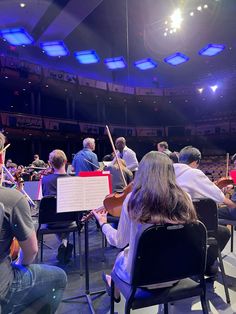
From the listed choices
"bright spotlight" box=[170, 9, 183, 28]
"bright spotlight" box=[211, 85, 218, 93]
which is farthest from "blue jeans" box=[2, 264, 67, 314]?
"bright spotlight" box=[211, 85, 218, 93]

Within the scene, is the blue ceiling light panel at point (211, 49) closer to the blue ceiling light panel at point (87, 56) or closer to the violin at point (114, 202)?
the blue ceiling light panel at point (87, 56)

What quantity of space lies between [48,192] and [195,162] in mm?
1904

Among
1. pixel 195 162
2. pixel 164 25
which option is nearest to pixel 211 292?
pixel 195 162

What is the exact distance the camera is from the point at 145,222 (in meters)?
1.49

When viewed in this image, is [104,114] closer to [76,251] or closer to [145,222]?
[76,251]

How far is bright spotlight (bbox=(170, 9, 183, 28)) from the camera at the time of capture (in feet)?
35.5

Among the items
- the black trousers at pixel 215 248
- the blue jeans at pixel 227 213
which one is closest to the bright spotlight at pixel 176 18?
the blue jeans at pixel 227 213

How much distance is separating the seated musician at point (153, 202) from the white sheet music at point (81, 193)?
26.8 inches

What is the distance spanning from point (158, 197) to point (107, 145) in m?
16.4

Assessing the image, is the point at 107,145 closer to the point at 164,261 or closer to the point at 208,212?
the point at 208,212

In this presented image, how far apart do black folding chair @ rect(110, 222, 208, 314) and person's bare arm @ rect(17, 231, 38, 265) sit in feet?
1.86

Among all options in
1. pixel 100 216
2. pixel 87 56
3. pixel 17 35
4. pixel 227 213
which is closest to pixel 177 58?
pixel 87 56

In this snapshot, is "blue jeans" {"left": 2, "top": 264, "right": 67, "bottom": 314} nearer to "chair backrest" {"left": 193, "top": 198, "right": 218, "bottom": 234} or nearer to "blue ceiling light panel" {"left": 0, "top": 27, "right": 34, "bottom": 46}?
"chair backrest" {"left": 193, "top": 198, "right": 218, "bottom": 234}

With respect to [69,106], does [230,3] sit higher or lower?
higher
